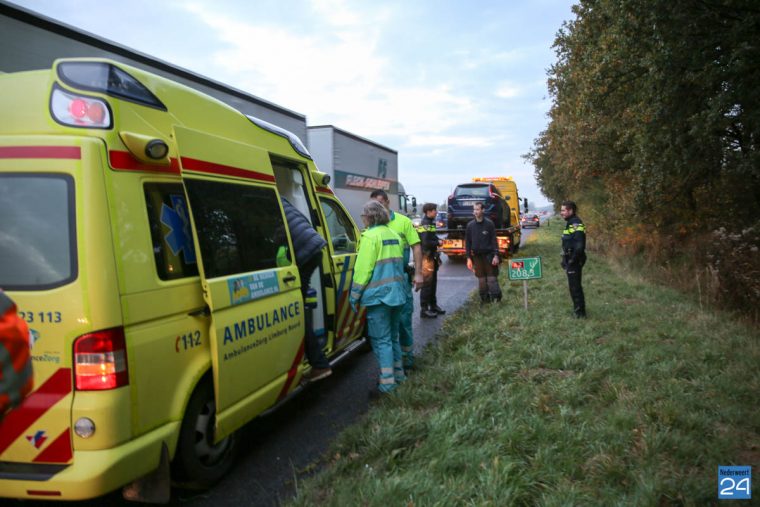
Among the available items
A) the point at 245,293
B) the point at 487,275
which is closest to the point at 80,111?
the point at 245,293

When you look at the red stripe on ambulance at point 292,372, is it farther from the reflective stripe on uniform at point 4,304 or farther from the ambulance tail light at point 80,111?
the reflective stripe on uniform at point 4,304

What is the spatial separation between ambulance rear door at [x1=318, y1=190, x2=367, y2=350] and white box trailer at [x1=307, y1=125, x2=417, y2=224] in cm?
756

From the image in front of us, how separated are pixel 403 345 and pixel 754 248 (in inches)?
319

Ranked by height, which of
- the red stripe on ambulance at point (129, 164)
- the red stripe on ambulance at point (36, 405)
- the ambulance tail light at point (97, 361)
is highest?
the red stripe on ambulance at point (129, 164)

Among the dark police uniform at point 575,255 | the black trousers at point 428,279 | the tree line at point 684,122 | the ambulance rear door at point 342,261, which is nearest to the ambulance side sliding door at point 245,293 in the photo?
the ambulance rear door at point 342,261

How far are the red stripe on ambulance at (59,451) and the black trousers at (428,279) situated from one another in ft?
20.8

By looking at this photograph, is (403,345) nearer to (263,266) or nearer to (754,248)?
(263,266)

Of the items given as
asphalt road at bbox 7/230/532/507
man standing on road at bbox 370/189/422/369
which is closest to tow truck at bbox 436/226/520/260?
asphalt road at bbox 7/230/532/507

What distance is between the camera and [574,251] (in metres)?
7.04

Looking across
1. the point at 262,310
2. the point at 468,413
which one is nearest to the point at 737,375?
the point at 468,413

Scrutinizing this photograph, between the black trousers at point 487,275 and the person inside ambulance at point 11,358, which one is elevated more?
the person inside ambulance at point 11,358

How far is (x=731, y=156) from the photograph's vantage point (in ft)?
34.1

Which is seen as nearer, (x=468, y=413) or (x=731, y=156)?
(x=468, y=413)

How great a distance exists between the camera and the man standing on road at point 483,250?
8.58 metres
